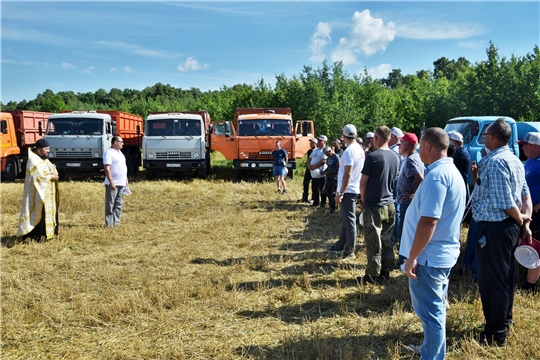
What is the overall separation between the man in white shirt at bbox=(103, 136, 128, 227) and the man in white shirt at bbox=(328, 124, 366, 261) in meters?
4.32

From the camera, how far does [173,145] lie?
15680mm

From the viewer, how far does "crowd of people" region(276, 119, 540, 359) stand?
2.89 metres

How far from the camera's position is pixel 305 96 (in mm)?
24688

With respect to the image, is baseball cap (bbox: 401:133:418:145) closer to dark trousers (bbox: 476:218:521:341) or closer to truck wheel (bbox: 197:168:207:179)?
dark trousers (bbox: 476:218:521:341)

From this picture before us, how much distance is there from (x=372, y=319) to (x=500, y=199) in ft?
5.38

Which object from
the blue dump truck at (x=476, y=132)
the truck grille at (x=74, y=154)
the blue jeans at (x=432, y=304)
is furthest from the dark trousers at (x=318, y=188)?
the truck grille at (x=74, y=154)

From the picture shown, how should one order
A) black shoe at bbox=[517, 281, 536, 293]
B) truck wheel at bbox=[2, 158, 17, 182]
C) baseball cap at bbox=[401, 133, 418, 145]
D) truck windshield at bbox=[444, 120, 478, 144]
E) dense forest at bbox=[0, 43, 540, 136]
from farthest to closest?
dense forest at bbox=[0, 43, 540, 136]
truck wheel at bbox=[2, 158, 17, 182]
truck windshield at bbox=[444, 120, 478, 144]
baseball cap at bbox=[401, 133, 418, 145]
black shoe at bbox=[517, 281, 536, 293]

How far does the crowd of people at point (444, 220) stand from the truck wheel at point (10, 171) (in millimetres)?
15130

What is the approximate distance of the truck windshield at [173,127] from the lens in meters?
16.0

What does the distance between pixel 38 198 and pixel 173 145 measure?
871cm

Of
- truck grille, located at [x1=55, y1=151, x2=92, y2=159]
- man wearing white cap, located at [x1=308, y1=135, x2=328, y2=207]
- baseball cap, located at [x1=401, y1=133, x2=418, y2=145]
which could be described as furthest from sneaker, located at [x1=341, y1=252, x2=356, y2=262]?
truck grille, located at [x1=55, y1=151, x2=92, y2=159]

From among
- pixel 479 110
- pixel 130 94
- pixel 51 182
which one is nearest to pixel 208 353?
pixel 51 182

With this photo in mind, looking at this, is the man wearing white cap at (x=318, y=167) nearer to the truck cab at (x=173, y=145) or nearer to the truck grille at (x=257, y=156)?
the truck grille at (x=257, y=156)

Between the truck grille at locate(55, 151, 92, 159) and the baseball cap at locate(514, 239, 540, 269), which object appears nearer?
the baseball cap at locate(514, 239, 540, 269)
